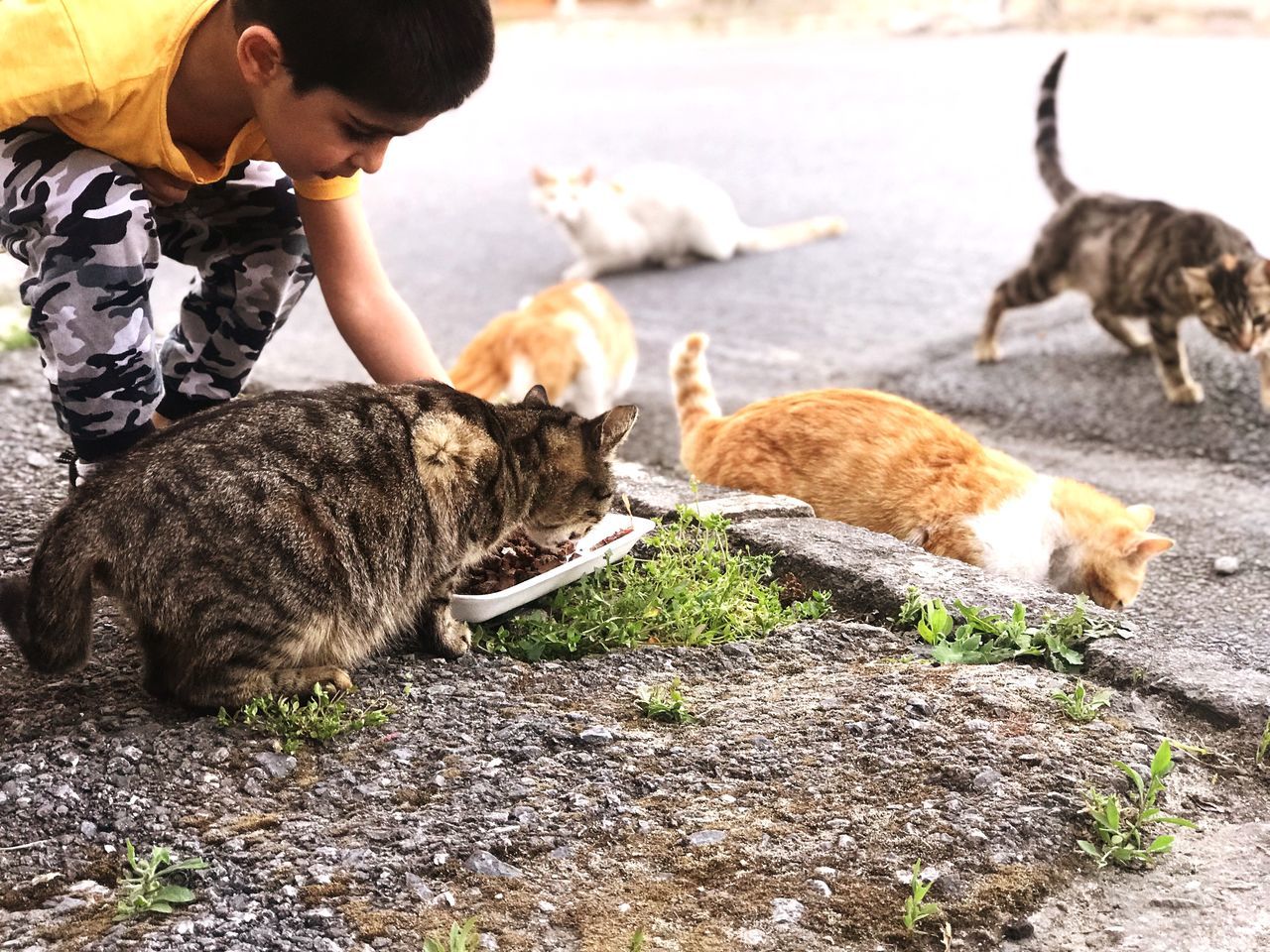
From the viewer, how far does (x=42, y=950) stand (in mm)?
1531

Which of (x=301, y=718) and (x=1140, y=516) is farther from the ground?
(x=301, y=718)

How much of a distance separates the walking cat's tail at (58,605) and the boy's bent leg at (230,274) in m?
0.83

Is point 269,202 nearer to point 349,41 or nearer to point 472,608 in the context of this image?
point 349,41

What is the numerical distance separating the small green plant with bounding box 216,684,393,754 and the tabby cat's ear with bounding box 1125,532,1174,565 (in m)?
1.83

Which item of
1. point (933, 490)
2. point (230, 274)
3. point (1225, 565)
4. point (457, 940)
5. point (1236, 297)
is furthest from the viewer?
point (1236, 297)

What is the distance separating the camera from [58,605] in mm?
1916

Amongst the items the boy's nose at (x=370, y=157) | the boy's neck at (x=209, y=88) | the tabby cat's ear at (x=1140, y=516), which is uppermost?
the boy's neck at (x=209, y=88)

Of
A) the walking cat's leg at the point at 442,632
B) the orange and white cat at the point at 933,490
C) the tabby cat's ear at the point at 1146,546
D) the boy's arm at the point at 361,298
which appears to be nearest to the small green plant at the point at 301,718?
the walking cat's leg at the point at 442,632

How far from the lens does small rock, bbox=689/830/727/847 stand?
1.77 metres

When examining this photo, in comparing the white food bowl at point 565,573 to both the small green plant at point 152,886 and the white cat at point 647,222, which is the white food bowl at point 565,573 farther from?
the white cat at point 647,222

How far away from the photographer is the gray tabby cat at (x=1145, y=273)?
4586mm

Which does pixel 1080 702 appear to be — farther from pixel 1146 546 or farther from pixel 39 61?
pixel 39 61

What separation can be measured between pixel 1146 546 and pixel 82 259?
2349 mm

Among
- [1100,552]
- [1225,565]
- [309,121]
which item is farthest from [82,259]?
[1225,565]
